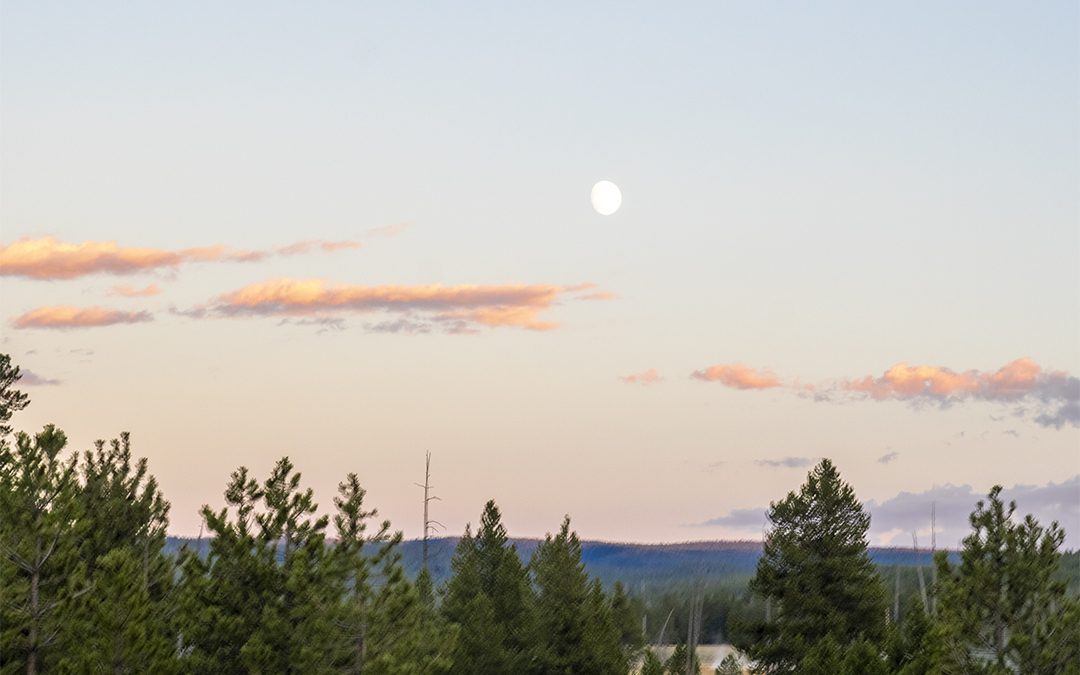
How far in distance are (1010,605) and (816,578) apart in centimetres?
1134

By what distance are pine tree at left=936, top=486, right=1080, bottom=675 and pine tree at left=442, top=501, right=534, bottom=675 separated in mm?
28693

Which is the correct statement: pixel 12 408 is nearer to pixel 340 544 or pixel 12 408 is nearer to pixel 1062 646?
pixel 340 544

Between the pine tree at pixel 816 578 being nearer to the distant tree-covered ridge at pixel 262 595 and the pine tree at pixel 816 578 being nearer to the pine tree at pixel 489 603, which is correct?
the distant tree-covered ridge at pixel 262 595

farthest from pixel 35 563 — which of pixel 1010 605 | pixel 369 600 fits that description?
pixel 1010 605

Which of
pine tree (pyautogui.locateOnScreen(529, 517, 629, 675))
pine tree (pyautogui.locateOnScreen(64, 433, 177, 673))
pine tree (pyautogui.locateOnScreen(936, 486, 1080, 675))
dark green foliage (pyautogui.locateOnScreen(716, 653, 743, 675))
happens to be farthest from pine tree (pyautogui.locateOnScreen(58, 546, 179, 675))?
dark green foliage (pyautogui.locateOnScreen(716, 653, 743, 675))

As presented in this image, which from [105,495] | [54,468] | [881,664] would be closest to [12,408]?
[105,495]

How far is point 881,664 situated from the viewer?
128 ft

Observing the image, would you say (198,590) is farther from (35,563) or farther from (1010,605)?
(1010,605)

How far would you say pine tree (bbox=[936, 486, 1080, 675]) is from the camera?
3447 centimetres

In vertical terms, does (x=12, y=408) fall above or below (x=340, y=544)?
above

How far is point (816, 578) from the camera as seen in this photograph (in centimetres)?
4588

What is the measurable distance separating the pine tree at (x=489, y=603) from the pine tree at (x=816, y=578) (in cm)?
1689

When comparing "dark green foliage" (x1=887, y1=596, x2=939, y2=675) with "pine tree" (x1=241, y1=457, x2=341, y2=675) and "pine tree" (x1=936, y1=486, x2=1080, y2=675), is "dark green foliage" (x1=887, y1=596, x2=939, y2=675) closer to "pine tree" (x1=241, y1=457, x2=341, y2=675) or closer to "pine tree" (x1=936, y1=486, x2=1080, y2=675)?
"pine tree" (x1=936, y1=486, x2=1080, y2=675)

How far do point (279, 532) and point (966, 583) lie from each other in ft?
50.8
